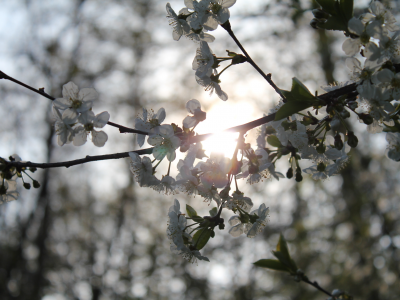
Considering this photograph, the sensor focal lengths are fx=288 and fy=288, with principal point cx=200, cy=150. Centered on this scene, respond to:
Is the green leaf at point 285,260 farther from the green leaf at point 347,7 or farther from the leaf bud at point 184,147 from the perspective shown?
the green leaf at point 347,7

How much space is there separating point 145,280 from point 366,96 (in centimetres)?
918

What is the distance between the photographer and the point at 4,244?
9.42m

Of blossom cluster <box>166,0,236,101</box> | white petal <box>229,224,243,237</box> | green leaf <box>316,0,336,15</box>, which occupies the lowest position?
white petal <box>229,224,243,237</box>

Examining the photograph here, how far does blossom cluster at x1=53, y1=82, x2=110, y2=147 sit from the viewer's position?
1281 mm

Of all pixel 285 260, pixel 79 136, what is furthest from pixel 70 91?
pixel 285 260

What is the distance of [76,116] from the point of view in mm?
1298

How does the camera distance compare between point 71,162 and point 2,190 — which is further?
point 2,190

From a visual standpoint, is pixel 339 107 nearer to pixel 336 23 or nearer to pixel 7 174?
pixel 336 23

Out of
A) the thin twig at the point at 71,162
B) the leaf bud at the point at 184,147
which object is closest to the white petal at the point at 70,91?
the thin twig at the point at 71,162

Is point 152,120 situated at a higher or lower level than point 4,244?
lower

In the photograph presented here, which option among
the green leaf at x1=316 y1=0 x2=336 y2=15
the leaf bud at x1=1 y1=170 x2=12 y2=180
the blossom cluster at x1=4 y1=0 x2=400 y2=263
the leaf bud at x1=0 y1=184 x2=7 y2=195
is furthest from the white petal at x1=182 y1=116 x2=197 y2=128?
the leaf bud at x1=0 y1=184 x2=7 y2=195

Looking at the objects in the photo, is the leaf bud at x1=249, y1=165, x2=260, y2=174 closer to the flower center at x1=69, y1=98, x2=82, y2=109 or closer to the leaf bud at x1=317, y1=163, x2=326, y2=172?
the leaf bud at x1=317, y1=163, x2=326, y2=172

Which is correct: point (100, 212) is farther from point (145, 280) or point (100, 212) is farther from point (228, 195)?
point (228, 195)

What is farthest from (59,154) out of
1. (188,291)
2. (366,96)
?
(366,96)
